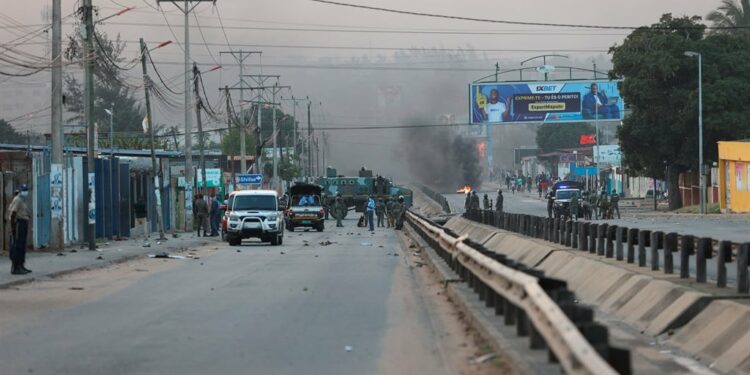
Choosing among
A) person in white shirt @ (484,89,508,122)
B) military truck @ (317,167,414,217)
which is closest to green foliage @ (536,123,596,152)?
military truck @ (317,167,414,217)

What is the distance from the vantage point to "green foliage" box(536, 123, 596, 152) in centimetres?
18550

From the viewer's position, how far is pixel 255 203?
1762 inches

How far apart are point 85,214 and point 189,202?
1567 centimetres

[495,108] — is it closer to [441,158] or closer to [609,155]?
[609,155]

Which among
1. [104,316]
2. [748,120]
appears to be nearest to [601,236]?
[104,316]

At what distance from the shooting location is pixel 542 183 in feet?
383

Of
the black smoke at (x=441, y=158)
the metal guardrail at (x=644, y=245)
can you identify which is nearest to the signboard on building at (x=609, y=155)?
the black smoke at (x=441, y=158)

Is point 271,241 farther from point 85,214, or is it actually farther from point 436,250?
point 436,250

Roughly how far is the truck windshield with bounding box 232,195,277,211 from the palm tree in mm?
49208

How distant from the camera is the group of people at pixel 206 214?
172 ft

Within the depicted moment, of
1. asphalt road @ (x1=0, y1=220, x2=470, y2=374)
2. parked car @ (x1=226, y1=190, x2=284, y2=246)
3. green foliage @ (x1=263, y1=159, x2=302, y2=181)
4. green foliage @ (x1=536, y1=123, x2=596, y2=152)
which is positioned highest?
green foliage @ (x1=536, y1=123, x2=596, y2=152)

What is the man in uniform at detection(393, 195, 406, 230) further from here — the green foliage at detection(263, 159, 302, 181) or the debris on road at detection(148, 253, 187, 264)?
the green foliage at detection(263, 159, 302, 181)

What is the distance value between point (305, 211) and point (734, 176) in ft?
78.9

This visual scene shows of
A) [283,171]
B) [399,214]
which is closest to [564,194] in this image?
[399,214]
